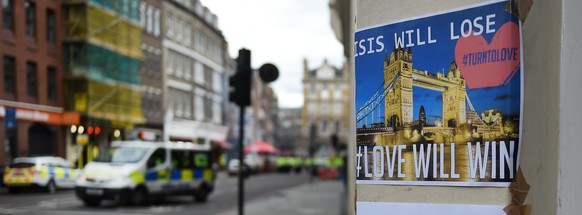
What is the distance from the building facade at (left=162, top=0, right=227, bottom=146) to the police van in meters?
0.71

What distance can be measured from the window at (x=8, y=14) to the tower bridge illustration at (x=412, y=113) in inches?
92.2

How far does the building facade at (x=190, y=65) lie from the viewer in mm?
7254

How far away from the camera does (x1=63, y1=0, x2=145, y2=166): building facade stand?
4.94 meters

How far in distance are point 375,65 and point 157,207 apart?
15.4 meters

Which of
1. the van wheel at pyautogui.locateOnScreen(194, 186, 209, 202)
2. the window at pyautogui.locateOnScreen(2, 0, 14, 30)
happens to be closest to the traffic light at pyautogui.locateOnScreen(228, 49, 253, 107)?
the window at pyautogui.locateOnScreen(2, 0, 14, 30)

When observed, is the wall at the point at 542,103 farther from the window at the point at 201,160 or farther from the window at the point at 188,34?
the window at the point at 201,160

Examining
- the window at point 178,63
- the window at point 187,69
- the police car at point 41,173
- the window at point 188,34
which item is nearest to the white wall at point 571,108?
the police car at point 41,173

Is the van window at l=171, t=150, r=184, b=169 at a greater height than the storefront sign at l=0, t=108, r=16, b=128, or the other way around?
the storefront sign at l=0, t=108, r=16, b=128

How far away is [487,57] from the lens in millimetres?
2326

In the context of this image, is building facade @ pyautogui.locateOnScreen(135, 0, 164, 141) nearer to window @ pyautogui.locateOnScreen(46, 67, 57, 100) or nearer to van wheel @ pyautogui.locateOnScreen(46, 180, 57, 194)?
van wheel @ pyautogui.locateOnScreen(46, 180, 57, 194)

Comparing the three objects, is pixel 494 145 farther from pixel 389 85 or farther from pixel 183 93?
pixel 183 93

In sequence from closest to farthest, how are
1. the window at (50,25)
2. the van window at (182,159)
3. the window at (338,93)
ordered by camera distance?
the window at (50,25) < the van window at (182,159) < the window at (338,93)

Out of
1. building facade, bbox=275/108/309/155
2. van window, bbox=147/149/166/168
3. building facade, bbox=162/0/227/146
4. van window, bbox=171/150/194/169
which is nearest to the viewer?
building facade, bbox=162/0/227/146

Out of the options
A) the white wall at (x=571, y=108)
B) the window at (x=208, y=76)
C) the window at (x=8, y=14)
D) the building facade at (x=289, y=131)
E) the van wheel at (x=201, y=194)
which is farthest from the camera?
the building facade at (x=289, y=131)
